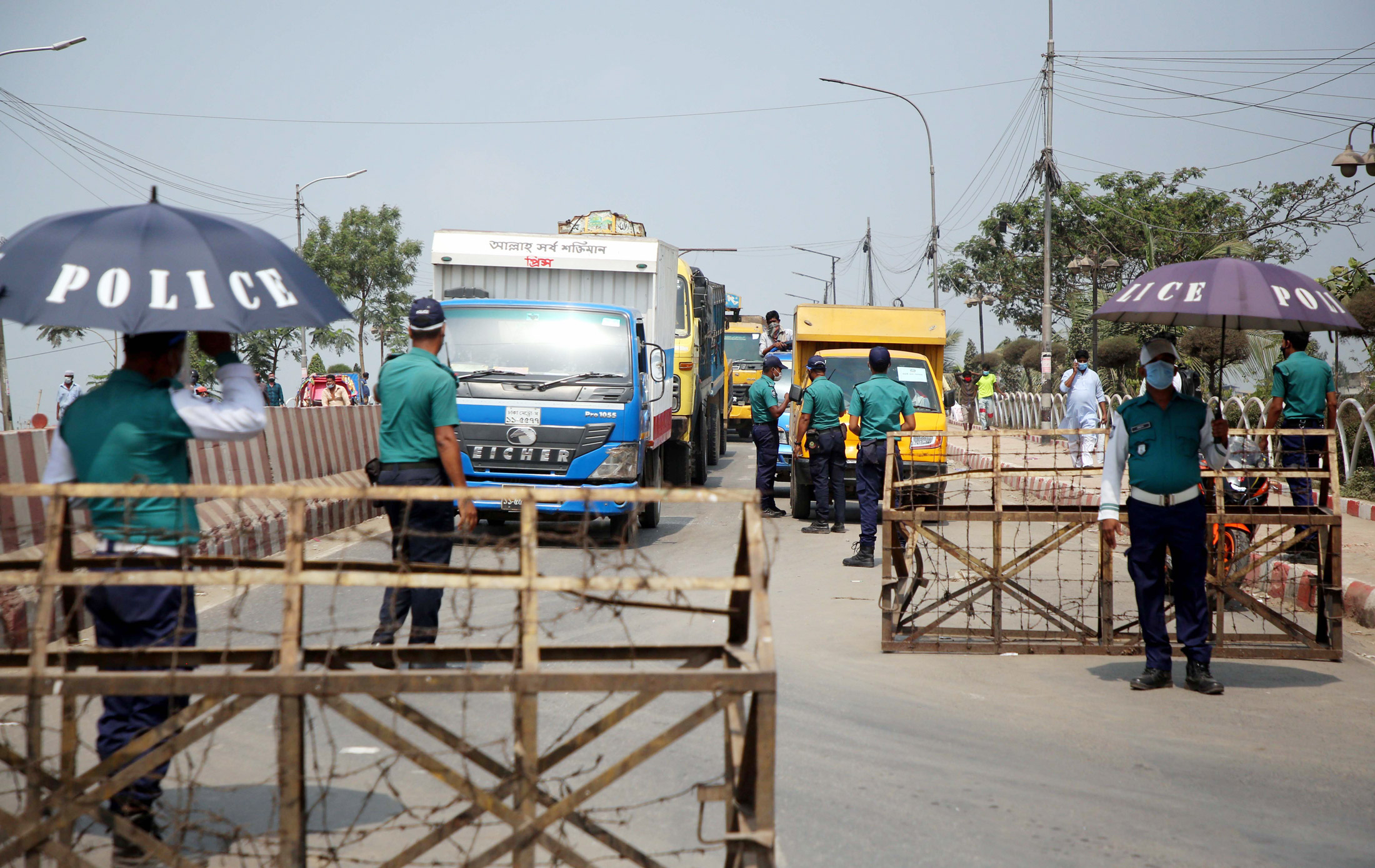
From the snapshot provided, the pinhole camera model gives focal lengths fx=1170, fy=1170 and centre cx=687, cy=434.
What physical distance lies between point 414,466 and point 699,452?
12182 mm

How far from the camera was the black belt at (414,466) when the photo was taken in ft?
19.3

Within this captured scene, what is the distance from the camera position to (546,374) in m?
11.4

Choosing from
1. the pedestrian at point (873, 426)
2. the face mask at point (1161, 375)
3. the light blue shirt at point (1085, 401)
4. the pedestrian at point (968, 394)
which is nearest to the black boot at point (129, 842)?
the face mask at point (1161, 375)

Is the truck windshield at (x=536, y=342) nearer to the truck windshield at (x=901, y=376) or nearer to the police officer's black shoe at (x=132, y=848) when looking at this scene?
the truck windshield at (x=901, y=376)

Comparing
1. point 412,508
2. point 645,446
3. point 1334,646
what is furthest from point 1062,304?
point 412,508

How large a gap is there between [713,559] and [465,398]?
2.76 meters

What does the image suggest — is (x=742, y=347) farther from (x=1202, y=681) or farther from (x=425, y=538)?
(x=425, y=538)

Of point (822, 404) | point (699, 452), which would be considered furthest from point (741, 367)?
point (822, 404)

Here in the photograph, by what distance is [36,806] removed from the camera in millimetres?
2980

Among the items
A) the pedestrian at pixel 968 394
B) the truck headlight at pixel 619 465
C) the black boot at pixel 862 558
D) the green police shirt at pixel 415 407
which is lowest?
the black boot at pixel 862 558

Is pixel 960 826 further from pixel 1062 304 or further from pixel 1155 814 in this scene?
pixel 1062 304

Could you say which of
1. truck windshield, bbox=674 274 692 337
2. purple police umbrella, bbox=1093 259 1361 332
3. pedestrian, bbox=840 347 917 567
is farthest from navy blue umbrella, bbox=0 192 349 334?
truck windshield, bbox=674 274 692 337

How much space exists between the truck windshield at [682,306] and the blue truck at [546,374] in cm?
323

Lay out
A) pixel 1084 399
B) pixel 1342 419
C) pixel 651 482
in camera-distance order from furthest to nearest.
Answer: pixel 1342 419, pixel 1084 399, pixel 651 482
